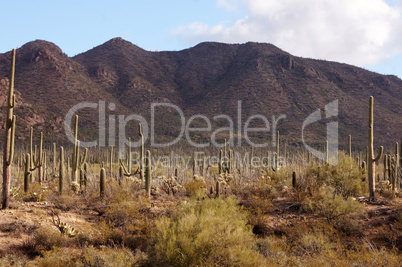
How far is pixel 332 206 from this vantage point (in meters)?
10.9

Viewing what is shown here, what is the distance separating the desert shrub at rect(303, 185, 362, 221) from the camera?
10.7 metres

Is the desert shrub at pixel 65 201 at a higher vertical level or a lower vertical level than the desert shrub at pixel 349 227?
higher

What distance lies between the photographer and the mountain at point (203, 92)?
5019 centimetres

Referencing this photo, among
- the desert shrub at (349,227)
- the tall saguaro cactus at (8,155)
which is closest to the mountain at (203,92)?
the tall saguaro cactus at (8,155)

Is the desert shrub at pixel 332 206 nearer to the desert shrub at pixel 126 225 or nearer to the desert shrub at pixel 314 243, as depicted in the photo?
the desert shrub at pixel 314 243

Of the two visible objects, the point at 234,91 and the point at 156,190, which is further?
the point at 234,91

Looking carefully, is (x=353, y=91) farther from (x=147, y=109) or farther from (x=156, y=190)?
(x=156, y=190)

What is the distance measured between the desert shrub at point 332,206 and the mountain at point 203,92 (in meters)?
35.5

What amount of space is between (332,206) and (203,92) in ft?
216

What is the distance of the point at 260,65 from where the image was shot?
71125 millimetres

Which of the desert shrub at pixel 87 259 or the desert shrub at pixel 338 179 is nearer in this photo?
the desert shrub at pixel 87 259

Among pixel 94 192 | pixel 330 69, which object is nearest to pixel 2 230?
pixel 94 192

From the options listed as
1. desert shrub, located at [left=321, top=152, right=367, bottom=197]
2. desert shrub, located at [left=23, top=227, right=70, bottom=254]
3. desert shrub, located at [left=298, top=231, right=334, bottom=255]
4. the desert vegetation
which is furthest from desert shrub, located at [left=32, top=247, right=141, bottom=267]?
desert shrub, located at [left=321, top=152, right=367, bottom=197]

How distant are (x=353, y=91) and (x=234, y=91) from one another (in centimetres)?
2456
